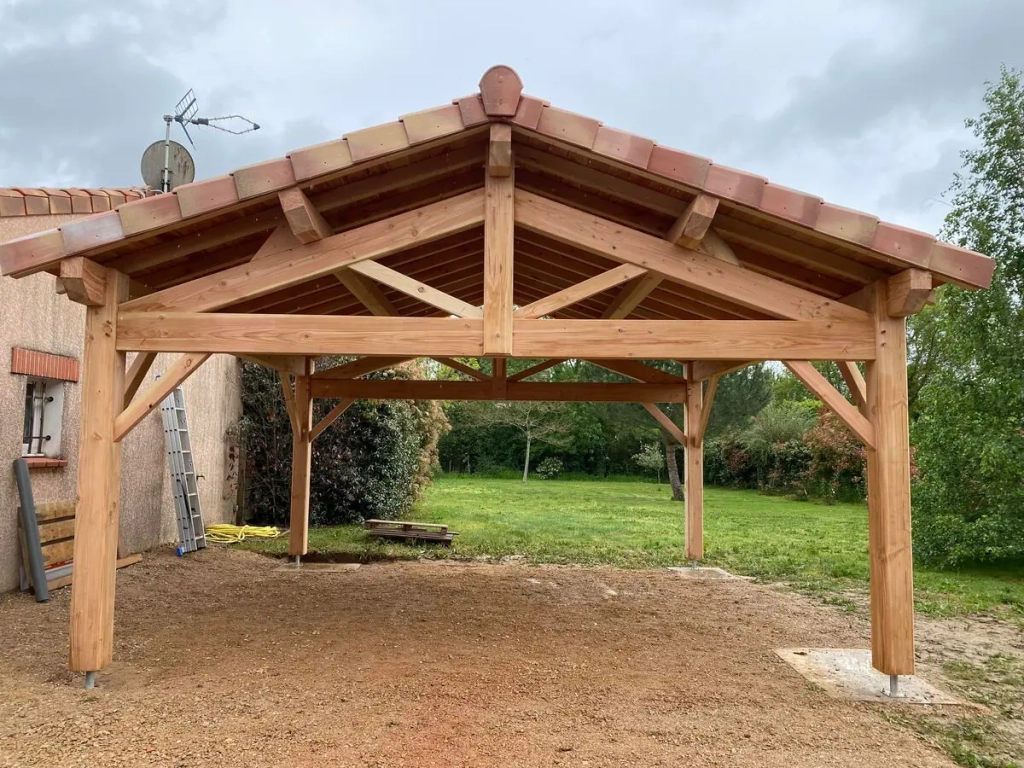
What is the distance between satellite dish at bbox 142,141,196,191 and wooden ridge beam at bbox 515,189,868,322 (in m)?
6.96

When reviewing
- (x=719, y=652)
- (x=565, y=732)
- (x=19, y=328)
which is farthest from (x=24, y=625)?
(x=719, y=652)

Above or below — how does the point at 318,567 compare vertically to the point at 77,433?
below

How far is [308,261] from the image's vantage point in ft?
14.6

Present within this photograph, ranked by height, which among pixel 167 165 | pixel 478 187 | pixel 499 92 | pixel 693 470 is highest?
pixel 167 165

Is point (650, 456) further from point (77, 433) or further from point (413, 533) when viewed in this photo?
point (77, 433)

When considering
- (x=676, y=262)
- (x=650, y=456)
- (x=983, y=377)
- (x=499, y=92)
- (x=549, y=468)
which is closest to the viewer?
(x=499, y=92)

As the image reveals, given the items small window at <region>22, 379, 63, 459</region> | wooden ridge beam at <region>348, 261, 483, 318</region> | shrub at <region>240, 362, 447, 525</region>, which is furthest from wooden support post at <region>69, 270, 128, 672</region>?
shrub at <region>240, 362, 447, 525</region>

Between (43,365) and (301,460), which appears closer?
(43,365)

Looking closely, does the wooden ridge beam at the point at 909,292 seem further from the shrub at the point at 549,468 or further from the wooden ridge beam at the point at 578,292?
the shrub at the point at 549,468

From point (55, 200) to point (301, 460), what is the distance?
386 centimetres

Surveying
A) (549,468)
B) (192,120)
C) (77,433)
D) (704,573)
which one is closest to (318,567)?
(77,433)

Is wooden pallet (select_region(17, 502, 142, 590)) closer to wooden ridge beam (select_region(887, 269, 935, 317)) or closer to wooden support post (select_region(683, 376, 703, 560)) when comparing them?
wooden support post (select_region(683, 376, 703, 560))

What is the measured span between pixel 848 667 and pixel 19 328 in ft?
24.3

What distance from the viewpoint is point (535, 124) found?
407cm
